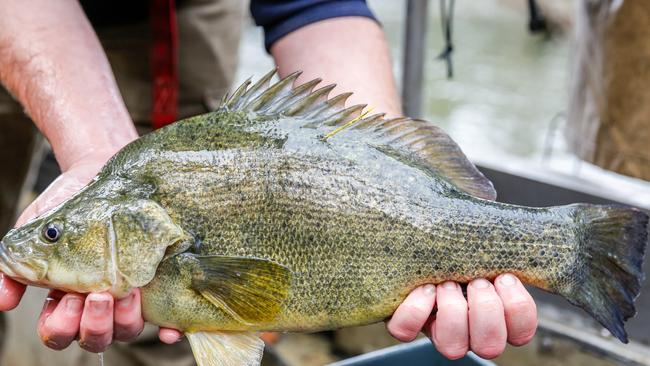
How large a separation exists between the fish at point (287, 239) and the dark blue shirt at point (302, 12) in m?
0.64

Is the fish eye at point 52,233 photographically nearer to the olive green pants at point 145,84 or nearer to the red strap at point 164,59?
the red strap at point 164,59

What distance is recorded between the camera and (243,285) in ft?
4.61

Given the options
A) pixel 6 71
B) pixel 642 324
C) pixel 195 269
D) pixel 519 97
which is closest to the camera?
pixel 195 269

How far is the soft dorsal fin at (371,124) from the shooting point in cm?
150

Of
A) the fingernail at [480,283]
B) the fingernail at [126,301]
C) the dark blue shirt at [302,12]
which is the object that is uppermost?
the dark blue shirt at [302,12]

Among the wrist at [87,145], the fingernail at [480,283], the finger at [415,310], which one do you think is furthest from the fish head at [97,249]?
the fingernail at [480,283]

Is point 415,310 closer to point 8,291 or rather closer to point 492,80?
point 8,291

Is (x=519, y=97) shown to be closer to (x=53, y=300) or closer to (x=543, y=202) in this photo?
(x=543, y=202)

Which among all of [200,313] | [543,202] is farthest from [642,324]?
[200,313]

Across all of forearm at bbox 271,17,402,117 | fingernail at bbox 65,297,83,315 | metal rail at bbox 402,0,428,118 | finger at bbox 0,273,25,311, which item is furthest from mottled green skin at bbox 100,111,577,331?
metal rail at bbox 402,0,428,118

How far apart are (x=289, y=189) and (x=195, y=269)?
212 millimetres

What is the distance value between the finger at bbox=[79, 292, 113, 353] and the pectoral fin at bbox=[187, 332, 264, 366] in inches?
5.9

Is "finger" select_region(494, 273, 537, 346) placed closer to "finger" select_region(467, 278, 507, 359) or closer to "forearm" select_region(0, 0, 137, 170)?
"finger" select_region(467, 278, 507, 359)

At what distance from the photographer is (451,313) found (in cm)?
143
